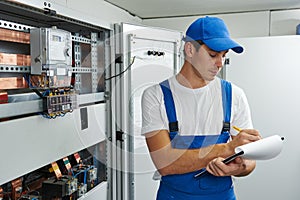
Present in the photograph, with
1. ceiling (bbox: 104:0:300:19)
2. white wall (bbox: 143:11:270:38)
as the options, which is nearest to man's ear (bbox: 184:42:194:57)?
ceiling (bbox: 104:0:300:19)

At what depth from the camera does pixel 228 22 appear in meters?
3.05

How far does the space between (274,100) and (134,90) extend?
1268mm

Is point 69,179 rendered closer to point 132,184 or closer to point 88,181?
point 88,181

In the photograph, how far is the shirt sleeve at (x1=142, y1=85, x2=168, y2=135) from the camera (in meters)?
1.28

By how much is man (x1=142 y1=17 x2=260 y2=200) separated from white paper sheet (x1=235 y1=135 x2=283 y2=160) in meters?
0.14

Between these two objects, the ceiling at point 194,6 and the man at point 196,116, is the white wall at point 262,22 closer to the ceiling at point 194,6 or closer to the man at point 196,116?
the ceiling at point 194,6

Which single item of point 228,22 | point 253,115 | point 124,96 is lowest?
point 253,115

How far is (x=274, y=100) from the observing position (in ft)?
8.05

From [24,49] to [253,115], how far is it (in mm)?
1941

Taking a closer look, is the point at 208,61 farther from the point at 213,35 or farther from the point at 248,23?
the point at 248,23

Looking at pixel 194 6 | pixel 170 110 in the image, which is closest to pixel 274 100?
pixel 194 6

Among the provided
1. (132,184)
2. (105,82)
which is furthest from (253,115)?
(105,82)

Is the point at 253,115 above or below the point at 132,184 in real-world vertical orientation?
above

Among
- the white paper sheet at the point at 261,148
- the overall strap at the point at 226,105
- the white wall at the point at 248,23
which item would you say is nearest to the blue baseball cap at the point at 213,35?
the overall strap at the point at 226,105
